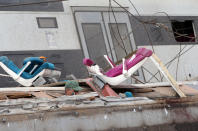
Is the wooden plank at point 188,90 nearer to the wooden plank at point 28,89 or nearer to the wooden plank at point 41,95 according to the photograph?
the wooden plank at point 28,89

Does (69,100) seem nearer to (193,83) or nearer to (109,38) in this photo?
(193,83)

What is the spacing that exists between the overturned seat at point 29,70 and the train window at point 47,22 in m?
2.05

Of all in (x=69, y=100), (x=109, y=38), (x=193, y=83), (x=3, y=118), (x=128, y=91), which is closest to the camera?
(x=3, y=118)

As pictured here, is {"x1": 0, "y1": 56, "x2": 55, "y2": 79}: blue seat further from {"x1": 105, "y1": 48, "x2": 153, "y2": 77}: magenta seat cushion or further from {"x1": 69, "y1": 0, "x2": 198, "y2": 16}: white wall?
{"x1": 69, "y1": 0, "x2": 198, "y2": 16}: white wall

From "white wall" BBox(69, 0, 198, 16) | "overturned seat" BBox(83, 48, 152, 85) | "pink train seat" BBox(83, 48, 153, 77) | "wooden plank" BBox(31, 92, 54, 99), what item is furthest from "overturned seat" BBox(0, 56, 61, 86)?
"white wall" BBox(69, 0, 198, 16)

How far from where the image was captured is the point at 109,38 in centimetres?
1198

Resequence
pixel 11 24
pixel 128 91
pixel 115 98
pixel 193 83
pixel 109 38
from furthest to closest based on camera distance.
Result: pixel 109 38, pixel 11 24, pixel 193 83, pixel 128 91, pixel 115 98

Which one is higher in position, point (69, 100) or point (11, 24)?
point (11, 24)

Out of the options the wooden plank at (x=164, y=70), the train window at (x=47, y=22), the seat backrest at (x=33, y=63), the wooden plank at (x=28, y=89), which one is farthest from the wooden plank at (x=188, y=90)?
the train window at (x=47, y=22)

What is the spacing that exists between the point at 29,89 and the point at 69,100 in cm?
148

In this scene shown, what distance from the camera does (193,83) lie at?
970 cm

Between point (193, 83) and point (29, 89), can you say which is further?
point (193, 83)

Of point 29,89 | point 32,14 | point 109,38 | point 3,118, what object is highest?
point 32,14

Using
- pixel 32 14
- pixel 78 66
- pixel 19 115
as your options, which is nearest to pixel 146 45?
pixel 78 66
